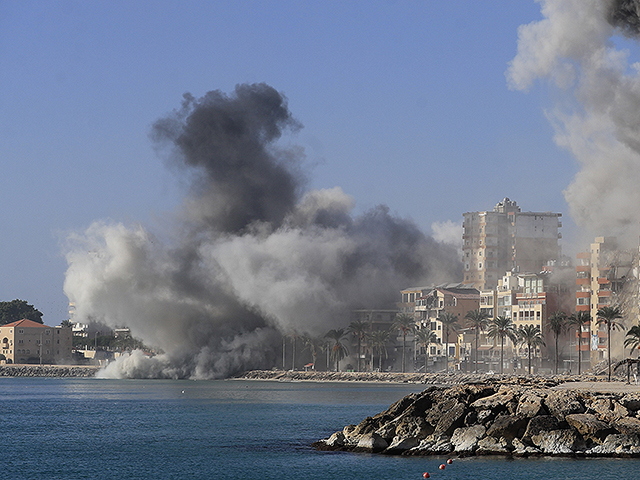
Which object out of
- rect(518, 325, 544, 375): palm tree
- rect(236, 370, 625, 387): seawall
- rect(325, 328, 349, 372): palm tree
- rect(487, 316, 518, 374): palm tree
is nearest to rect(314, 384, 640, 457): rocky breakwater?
rect(236, 370, 625, 387): seawall

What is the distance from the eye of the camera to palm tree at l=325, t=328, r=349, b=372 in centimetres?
18500

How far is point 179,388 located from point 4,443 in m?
87.1

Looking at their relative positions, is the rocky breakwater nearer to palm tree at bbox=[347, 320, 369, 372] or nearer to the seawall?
the seawall

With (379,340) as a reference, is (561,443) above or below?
below

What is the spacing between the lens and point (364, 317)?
7682 inches

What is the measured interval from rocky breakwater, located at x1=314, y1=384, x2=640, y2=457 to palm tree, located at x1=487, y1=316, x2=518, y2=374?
100m

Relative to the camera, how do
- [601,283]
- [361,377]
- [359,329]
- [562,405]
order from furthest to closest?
[359,329], [361,377], [601,283], [562,405]

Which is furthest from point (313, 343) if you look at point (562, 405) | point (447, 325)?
point (562, 405)

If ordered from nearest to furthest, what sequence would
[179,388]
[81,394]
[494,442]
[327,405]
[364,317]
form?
[494,442]
[327,405]
[81,394]
[179,388]
[364,317]

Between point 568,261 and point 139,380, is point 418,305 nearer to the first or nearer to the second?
point 568,261

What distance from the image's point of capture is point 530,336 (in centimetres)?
14900

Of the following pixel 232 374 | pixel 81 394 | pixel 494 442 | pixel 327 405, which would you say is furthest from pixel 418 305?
pixel 494 442

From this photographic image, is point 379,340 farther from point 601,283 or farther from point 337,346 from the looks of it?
point 601,283

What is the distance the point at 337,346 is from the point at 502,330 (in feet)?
130
